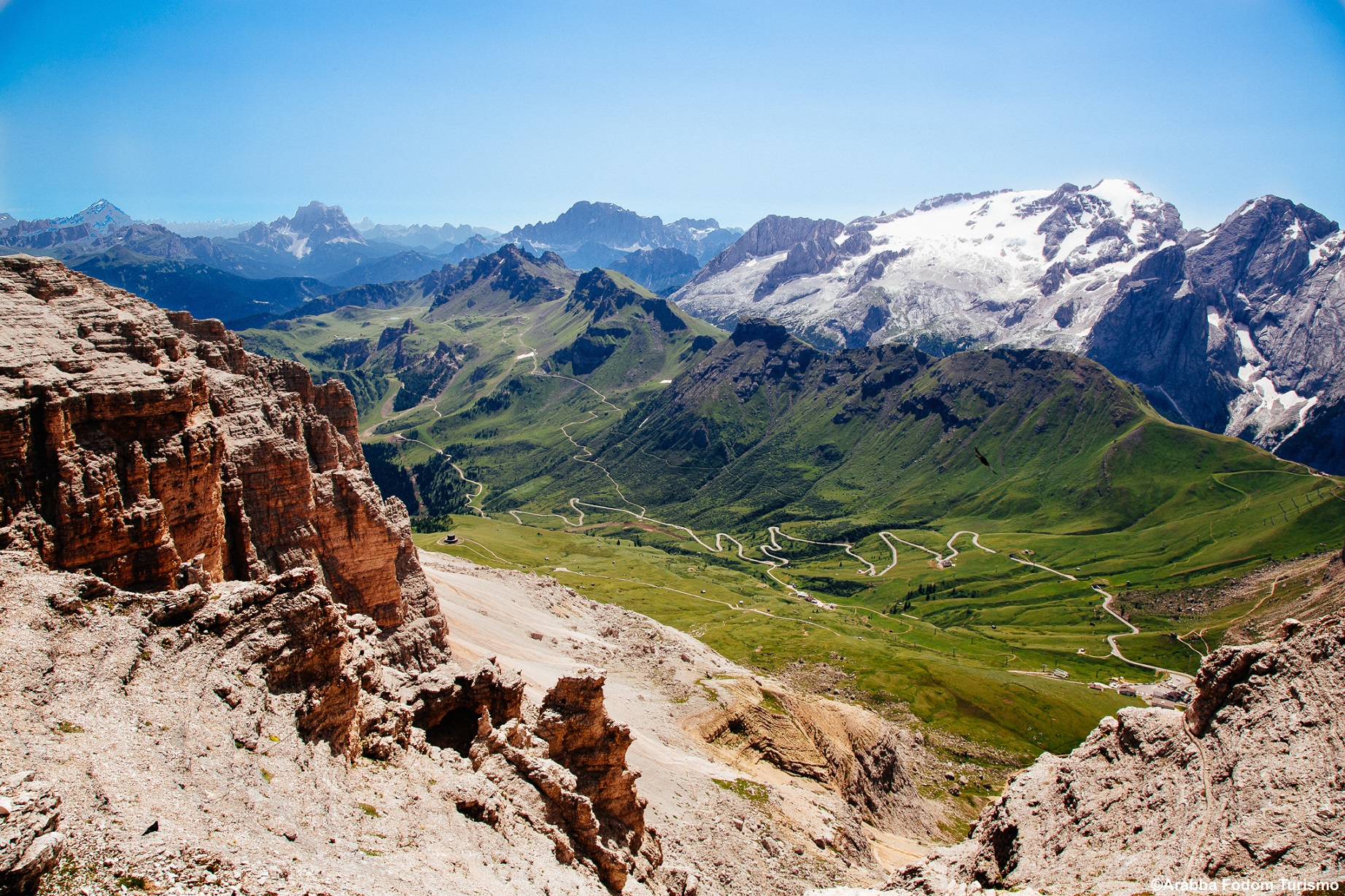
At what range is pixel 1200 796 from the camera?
128 ft

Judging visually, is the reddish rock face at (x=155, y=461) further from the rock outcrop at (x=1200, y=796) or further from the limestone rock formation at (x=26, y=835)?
the rock outcrop at (x=1200, y=796)

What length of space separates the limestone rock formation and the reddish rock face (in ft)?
56.9

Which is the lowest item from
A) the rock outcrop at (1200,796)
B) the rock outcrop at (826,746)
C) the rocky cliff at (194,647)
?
the rock outcrop at (826,746)

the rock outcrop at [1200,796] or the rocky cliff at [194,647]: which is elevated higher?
the rocky cliff at [194,647]

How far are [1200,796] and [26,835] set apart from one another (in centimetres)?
5071

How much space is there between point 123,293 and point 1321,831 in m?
81.0

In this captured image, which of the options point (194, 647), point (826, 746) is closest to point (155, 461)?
point (194, 647)

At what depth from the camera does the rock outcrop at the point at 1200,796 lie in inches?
1323

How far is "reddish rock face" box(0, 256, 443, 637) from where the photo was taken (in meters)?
34.8

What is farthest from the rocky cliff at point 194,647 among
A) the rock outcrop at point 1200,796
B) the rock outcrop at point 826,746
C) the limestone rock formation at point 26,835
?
the rock outcrop at point 826,746

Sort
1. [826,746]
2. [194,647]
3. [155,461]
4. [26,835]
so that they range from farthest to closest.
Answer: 1. [826,746]
2. [155,461]
3. [194,647]
4. [26,835]

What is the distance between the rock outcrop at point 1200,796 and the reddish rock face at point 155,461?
161 feet

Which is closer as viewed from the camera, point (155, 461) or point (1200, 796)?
point (1200, 796)

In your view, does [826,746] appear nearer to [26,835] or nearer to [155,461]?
[155,461]
